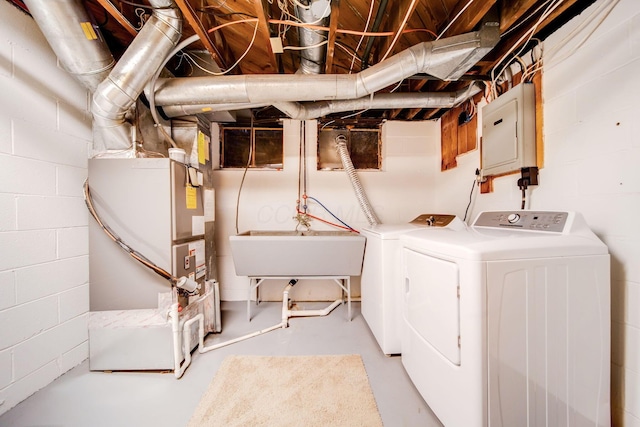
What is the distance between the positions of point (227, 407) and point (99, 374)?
1.04 m

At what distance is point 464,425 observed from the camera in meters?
0.95

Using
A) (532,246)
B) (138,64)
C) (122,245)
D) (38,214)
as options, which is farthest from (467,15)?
(38,214)

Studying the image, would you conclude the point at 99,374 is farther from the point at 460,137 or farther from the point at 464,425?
the point at 460,137

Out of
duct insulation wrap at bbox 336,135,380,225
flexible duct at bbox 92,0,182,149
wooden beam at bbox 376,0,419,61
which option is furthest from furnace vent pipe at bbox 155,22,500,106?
duct insulation wrap at bbox 336,135,380,225

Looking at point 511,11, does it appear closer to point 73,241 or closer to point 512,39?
point 512,39

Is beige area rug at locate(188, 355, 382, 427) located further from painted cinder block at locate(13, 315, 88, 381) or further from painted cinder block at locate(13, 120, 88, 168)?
painted cinder block at locate(13, 120, 88, 168)

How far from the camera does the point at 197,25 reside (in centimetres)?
133

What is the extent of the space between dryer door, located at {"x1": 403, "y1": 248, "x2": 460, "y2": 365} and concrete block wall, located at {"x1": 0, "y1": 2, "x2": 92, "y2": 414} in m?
2.31

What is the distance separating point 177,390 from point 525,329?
1.93 m

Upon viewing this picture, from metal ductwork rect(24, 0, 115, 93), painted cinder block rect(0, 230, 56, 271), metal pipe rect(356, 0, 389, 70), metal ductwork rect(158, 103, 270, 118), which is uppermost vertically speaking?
metal pipe rect(356, 0, 389, 70)

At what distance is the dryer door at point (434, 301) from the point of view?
985 millimetres

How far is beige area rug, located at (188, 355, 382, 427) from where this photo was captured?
1179 mm

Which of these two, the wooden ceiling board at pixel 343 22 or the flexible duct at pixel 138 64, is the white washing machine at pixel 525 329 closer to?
the wooden ceiling board at pixel 343 22

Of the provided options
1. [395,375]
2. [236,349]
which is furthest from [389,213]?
[236,349]
